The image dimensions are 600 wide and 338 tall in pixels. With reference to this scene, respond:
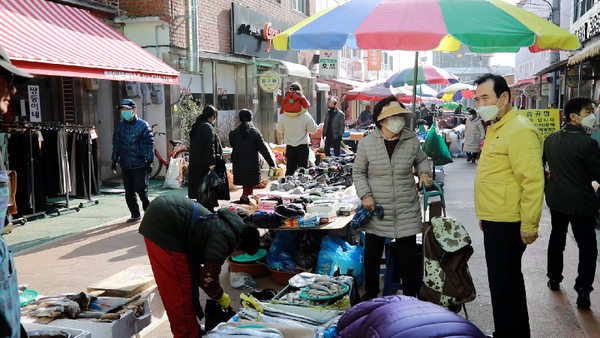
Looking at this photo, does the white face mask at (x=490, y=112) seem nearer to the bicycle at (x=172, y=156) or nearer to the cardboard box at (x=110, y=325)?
the cardboard box at (x=110, y=325)

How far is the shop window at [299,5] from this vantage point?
935 inches

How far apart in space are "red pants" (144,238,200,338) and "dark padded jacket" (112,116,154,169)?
505 centimetres

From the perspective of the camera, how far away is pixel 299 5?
80.6 feet

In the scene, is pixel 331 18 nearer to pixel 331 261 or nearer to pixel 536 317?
pixel 331 261

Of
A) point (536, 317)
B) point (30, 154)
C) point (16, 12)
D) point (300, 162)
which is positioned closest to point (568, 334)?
point (536, 317)

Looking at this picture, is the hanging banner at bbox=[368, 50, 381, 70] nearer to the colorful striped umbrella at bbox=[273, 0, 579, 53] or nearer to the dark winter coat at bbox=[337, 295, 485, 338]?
the colorful striped umbrella at bbox=[273, 0, 579, 53]

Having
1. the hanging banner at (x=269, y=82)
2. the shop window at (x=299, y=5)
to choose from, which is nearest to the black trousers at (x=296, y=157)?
the hanging banner at (x=269, y=82)

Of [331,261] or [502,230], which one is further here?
[331,261]

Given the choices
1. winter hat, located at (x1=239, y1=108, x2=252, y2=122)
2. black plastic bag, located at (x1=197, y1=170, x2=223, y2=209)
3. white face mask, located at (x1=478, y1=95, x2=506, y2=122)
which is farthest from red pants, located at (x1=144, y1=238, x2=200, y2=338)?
winter hat, located at (x1=239, y1=108, x2=252, y2=122)

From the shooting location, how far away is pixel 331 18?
526cm

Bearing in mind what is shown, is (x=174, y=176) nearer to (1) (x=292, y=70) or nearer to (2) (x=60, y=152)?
(2) (x=60, y=152)

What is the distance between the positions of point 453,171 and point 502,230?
40.5 feet

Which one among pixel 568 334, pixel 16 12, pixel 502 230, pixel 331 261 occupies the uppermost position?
pixel 16 12

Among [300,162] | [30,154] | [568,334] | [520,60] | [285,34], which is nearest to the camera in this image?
[568,334]
